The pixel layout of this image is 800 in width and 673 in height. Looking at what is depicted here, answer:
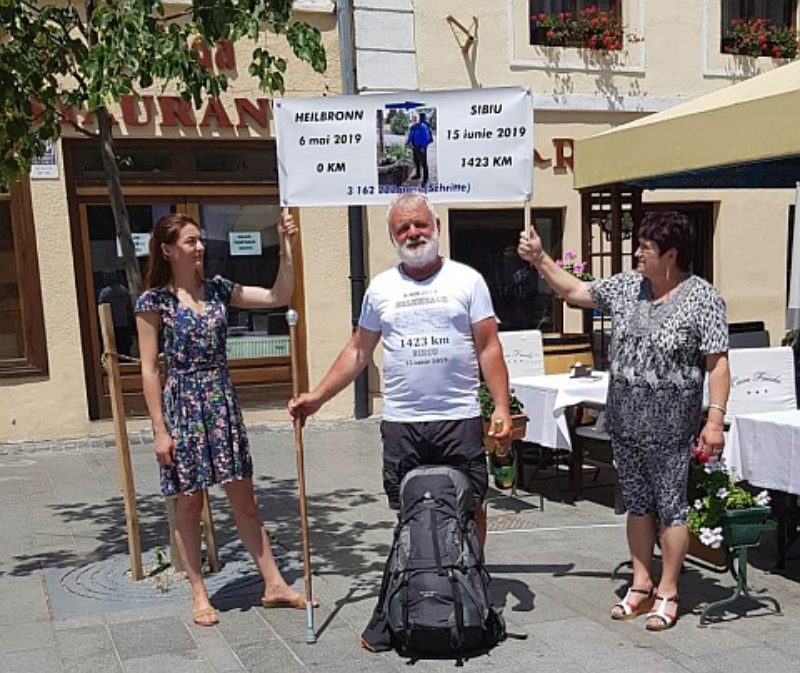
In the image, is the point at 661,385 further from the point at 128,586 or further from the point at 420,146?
the point at 128,586

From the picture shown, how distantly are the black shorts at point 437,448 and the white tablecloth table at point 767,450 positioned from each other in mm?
1514

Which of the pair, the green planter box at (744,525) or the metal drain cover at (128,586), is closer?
the green planter box at (744,525)

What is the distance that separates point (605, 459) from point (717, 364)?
250 cm

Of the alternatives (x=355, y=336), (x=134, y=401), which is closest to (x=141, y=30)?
(x=355, y=336)

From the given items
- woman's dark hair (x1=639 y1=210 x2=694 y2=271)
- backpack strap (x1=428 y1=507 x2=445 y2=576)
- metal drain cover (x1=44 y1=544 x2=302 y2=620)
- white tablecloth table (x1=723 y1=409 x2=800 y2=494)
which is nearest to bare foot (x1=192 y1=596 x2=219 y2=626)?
metal drain cover (x1=44 y1=544 x2=302 y2=620)

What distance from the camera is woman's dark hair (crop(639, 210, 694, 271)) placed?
3561mm

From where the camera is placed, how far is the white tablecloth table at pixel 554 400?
5539 millimetres

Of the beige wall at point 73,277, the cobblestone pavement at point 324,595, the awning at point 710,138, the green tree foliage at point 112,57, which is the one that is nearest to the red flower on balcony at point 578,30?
the beige wall at point 73,277

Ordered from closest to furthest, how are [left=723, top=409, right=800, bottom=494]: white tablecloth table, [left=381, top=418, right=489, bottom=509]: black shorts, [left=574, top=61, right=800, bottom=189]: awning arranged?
[left=381, top=418, right=489, bottom=509]: black shorts → [left=723, top=409, right=800, bottom=494]: white tablecloth table → [left=574, top=61, right=800, bottom=189]: awning

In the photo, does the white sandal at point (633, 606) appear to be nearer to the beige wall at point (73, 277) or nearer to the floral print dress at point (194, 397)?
the floral print dress at point (194, 397)

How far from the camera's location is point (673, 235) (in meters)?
3.56

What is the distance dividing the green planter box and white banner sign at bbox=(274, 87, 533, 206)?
1.67 meters

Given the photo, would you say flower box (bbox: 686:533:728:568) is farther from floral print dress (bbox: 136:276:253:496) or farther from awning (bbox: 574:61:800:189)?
floral print dress (bbox: 136:276:253:496)

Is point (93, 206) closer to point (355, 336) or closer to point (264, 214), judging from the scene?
point (264, 214)
